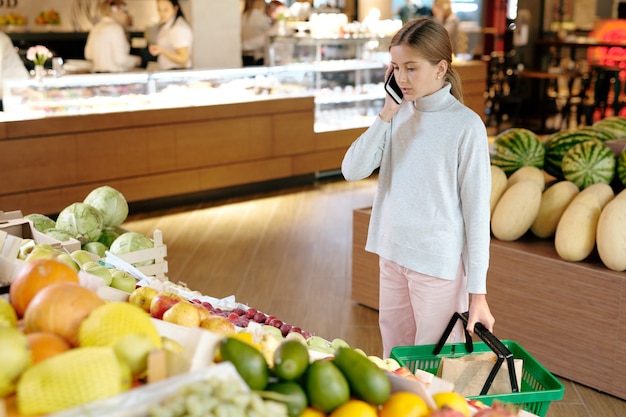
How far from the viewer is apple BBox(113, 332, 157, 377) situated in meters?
1.56

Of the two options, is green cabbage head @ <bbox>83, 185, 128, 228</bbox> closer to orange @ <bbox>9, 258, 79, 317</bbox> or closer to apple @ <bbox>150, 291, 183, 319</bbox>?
apple @ <bbox>150, 291, 183, 319</bbox>

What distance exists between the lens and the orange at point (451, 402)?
171 centimetres

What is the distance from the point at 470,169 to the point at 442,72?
0.37m

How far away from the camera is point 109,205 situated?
4.19 meters

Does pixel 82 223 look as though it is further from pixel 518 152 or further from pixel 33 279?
pixel 518 152

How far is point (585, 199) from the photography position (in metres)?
4.20

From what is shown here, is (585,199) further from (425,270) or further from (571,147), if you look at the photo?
(425,270)

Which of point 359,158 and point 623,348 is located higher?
point 359,158

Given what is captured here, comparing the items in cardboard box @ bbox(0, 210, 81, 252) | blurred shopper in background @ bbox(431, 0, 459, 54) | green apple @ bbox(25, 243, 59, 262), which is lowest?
cardboard box @ bbox(0, 210, 81, 252)

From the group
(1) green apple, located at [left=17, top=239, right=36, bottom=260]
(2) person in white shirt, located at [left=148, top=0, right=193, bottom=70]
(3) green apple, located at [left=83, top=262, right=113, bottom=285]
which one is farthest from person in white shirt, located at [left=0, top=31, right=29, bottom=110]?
(3) green apple, located at [left=83, top=262, right=113, bottom=285]

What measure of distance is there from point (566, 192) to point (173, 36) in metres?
5.73

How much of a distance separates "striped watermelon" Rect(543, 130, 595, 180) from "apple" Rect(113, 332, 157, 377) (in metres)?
3.87

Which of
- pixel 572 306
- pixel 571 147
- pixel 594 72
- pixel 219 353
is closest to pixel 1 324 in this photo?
pixel 219 353

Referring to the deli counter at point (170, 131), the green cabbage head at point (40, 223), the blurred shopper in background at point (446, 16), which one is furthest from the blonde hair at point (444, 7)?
the green cabbage head at point (40, 223)
